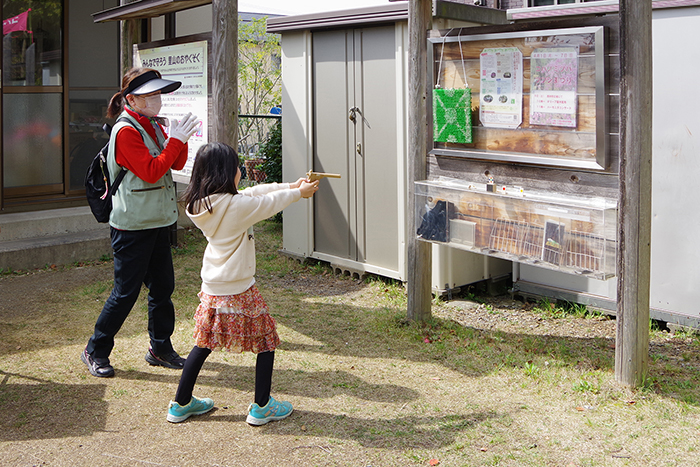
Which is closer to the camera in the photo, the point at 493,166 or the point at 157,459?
the point at 157,459

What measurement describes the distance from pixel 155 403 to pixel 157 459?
0.69 meters

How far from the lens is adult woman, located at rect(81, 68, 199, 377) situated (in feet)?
13.6

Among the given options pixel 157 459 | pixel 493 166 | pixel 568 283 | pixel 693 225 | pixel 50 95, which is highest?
pixel 50 95

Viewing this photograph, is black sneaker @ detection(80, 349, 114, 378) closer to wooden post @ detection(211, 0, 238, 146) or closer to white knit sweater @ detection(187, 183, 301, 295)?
white knit sweater @ detection(187, 183, 301, 295)

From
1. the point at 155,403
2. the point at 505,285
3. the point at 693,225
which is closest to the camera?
the point at 155,403

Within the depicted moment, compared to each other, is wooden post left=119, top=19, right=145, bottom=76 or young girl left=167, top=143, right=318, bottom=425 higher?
wooden post left=119, top=19, right=145, bottom=76

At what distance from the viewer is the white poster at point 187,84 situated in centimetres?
527

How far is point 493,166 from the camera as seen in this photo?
4668mm

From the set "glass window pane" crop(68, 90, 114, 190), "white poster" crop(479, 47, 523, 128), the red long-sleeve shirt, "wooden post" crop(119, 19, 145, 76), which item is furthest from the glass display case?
"glass window pane" crop(68, 90, 114, 190)

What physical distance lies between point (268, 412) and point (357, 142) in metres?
3.39

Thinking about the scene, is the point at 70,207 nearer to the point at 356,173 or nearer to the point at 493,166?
the point at 356,173

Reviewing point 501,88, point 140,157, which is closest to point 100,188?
point 140,157

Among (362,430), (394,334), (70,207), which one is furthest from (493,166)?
(70,207)

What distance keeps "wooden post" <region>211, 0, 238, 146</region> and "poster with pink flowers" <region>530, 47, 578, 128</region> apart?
1.95 m
